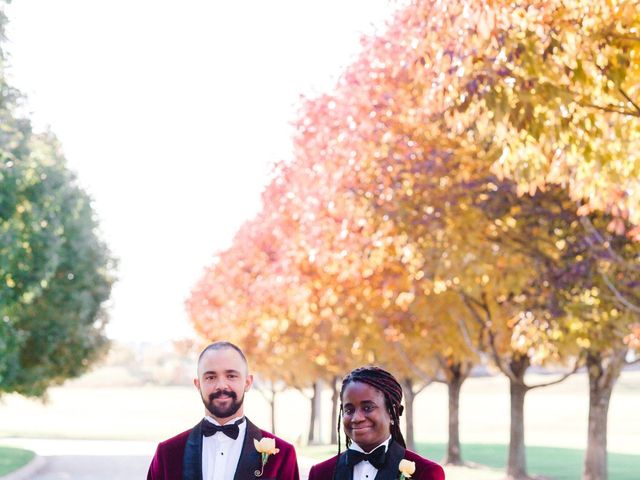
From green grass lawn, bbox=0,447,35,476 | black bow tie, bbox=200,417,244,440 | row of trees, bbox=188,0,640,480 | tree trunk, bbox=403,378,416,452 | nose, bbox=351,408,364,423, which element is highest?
row of trees, bbox=188,0,640,480

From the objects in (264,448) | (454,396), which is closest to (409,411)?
(454,396)

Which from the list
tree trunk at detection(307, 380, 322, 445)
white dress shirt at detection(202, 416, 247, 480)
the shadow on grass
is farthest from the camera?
tree trunk at detection(307, 380, 322, 445)

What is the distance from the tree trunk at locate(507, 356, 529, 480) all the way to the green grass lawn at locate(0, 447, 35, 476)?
11.2 m

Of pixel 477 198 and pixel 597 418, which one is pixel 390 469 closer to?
pixel 477 198

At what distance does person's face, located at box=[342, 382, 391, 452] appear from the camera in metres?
6.46

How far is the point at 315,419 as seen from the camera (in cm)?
5628

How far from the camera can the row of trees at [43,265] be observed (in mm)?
30931

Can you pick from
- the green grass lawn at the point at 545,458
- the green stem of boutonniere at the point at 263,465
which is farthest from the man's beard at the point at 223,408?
the green grass lawn at the point at 545,458

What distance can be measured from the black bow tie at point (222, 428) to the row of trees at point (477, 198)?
18.2 feet

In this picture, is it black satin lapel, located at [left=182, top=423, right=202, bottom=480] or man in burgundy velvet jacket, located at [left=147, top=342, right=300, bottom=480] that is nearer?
man in burgundy velvet jacket, located at [left=147, top=342, right=300, bottom=480]

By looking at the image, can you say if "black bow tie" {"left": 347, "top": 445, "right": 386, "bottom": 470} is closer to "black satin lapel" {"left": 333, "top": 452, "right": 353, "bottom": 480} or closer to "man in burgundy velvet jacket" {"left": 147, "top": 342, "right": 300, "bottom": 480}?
"black satin lapel" {"left": 333, "top": 452, "right": 353, "bottom": 480}

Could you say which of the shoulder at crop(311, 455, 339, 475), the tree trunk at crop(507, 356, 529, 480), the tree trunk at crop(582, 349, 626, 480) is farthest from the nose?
the tree trunk at crop(507, 356, 529, 480)

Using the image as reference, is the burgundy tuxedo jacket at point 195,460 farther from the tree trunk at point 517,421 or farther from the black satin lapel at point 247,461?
the tree trunk at point 517,421

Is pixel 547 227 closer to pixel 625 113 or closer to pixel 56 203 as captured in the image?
pixel 625 113
